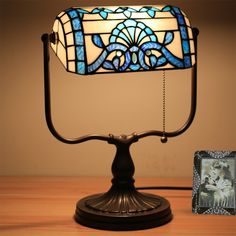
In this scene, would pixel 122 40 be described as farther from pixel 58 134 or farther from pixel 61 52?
pixel 58 134

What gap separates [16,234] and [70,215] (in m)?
0.15

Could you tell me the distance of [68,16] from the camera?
0.90 meters

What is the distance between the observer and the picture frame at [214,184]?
1023 millimetres

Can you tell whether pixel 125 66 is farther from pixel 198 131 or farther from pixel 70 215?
pixel 198 131

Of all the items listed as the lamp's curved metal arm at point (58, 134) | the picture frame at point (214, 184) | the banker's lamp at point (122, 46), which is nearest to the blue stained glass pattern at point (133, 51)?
the banker's lamp at point (122, 46)


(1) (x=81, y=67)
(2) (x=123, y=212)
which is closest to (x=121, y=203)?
(2) (x=123, y=212)

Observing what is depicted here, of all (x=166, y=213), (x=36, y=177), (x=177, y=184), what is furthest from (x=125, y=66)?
(x=36, y=177)

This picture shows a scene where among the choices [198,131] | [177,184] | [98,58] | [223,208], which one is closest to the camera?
[98,58]

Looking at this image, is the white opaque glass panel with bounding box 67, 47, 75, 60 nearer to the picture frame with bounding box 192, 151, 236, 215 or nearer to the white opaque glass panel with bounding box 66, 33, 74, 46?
the white opaque glass panel with bounding box 66, 33, 74, 46

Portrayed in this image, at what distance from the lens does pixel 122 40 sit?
0.89 metres

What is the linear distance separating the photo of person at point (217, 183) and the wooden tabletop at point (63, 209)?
0.11 feet

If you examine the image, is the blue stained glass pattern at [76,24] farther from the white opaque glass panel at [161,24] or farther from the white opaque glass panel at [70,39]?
the white opaque glass panel at [161,24]

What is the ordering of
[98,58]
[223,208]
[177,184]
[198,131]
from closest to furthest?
1. [98,58]
2. [223,208]
3. [177,184]
4. [198,131]

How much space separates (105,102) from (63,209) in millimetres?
404
